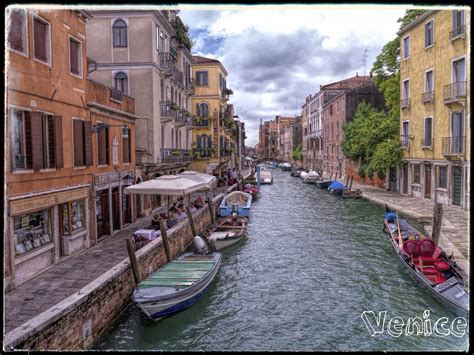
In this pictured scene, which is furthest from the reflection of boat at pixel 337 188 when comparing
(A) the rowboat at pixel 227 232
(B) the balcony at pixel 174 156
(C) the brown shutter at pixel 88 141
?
(C) the brown shutter at pixel 88 141

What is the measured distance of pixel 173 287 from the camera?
9.47m

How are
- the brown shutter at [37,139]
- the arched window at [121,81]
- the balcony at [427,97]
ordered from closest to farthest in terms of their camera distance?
1. the brown shutter at [37,139]
2. the arched window at [121,81]
3. the balcony at [427,97]

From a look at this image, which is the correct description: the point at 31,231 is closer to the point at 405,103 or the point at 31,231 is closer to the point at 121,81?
the point at 121,81

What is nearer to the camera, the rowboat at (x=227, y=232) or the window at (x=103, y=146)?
the window at (x=103, y=146)

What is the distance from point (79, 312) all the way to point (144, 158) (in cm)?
1246

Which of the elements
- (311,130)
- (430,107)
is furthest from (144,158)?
(311,130)

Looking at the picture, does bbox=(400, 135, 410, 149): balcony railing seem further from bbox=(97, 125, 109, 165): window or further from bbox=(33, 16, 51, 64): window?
bbox=(33, 16, 51, 64): window

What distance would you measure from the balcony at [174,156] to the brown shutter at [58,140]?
33.6ft

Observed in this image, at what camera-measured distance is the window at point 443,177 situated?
2256 cm

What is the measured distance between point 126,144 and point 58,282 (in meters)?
8.27

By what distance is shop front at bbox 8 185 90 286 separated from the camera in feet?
29.4

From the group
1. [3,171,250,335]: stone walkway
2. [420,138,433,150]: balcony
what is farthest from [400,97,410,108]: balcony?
[3,171,250,335]: stone walkway

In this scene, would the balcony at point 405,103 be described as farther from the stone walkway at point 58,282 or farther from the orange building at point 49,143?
the stone walkway at point 58,282

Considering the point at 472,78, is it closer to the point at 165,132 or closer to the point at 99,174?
the point at 99,174
